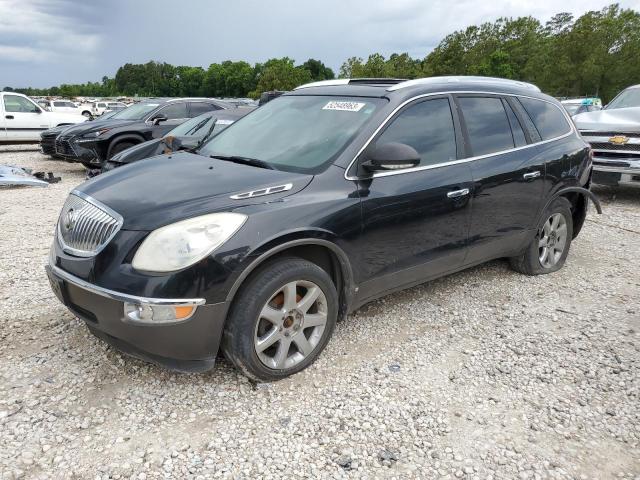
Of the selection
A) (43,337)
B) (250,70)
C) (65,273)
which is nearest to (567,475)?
(65,273)

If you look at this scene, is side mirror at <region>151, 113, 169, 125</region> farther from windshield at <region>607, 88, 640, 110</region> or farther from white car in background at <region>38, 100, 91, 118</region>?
windshield at <region>607, 88, 640, 110</region>

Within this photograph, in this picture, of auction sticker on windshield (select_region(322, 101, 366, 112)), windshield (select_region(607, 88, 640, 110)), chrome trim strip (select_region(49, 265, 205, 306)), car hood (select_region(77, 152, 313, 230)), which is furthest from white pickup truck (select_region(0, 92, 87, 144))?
windshield (select_region(607, 88, 640, 110))

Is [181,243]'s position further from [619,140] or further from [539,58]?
[539,58]

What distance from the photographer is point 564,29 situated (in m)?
43.6

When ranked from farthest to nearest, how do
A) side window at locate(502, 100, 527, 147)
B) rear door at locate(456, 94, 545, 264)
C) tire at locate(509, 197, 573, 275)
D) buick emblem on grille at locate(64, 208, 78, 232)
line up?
tire at locate(509, 197, 573, 275)
side window at locate(502, 100, 527, 147)
rear door at locate(456, 94, 545, 264)
buick emblem on grille at locate(64, 208, 78, 232)

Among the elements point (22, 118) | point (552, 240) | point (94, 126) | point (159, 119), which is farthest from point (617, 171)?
point (22, 118)

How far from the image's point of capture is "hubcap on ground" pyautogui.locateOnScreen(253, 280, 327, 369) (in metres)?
2.89

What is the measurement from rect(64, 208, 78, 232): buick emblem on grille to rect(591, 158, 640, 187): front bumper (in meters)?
8.15

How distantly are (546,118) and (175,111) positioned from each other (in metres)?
8.46

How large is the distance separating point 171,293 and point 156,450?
772 millimetres

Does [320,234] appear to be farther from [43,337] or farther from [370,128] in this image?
[43,337]

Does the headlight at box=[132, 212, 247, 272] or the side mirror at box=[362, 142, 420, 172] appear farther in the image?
the side mirror at box=[362, 142, 420, 172]

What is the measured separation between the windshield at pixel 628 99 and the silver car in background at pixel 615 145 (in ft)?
1.11

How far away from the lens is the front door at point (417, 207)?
3285mm
